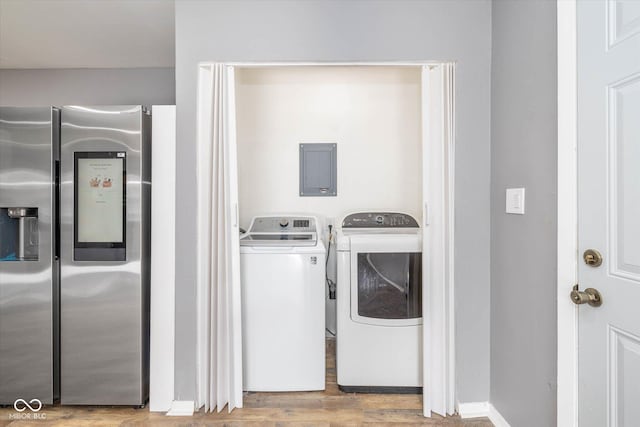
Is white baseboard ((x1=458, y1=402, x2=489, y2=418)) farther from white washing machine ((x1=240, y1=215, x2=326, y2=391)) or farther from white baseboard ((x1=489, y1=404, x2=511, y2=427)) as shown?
white washing machine ((x1=240, y1=215, x2=326, y2=391))

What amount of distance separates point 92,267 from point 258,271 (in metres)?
0.94

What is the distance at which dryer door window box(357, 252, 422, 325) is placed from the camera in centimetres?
225

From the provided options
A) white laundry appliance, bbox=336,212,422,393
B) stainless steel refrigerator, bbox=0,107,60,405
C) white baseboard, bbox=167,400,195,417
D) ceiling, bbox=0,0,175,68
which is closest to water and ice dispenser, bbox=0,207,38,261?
stainless steel refrigerator, bbox=0,107,60,405

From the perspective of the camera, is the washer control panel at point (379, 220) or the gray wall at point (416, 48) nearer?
the gray wall at point (416, 48)

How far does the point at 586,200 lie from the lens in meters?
1.28

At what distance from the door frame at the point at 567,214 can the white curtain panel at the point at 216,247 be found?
1.55 metres

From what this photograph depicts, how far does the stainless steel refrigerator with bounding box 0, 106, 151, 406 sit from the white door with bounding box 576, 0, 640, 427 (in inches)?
82.7

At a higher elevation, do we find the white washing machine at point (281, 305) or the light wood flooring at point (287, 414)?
the white washing machine at point (281, 305)

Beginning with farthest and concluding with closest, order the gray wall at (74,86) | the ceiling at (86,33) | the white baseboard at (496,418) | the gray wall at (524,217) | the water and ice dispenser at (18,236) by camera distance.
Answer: the gray wall at (74,86), the ceiling at (86,33), the water and ice dispenser at (18,236), the white baseboard at (496,418), the gray wall at (524,217)

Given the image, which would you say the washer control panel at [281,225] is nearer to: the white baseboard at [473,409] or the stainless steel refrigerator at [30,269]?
the stainless steel refrigerator at [30,269]

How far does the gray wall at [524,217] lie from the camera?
4.89 feet

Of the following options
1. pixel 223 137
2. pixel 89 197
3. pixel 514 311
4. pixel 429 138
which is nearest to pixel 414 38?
pixel 429 138

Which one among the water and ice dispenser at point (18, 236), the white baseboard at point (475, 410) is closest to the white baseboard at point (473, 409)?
the white baseboard at point (475, 410)

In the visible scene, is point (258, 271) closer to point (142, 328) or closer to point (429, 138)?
point (142, 328)
